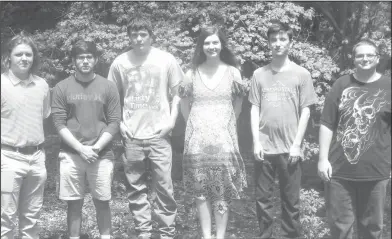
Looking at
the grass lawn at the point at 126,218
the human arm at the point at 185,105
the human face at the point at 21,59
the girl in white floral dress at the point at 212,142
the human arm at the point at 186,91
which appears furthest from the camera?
the grass lawn at the point at 126,218

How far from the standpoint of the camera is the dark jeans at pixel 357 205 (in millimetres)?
3441

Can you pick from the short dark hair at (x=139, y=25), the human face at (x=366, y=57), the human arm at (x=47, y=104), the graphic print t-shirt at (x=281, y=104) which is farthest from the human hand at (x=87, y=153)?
the human face at (x=366, y=57)

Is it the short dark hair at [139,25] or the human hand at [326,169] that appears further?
the short dark hair at [139,25]

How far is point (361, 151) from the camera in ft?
11.3

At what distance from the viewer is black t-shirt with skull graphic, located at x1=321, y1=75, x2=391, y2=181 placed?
11.3 feet

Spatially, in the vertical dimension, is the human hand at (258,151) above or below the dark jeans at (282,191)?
above

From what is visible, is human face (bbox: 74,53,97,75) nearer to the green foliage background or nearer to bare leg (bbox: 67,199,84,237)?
bare leg (bbox: 67,199,84,237)

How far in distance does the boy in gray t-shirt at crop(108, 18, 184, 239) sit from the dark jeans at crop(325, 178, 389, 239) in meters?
1.30

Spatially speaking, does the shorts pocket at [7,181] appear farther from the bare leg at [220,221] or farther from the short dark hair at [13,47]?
the bare leg at [220,221]

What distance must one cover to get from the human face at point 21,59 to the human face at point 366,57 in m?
2.34

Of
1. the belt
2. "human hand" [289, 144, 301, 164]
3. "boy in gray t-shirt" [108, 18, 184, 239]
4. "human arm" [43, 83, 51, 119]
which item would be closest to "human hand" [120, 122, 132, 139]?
"boy in gray t-shirt" [108, 18, 184, 239]

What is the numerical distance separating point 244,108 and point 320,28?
1.55 m

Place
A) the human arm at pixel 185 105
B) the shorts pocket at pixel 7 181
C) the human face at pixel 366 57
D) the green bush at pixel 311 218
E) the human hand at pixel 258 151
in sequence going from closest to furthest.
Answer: the human face at pixel 366 57
the shorts pocket at pixel 7 181
the human hand at pixel 258 151
the human arm at pixel 185 105
the green bush at pixel 311 218

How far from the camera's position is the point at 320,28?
7.10 m
